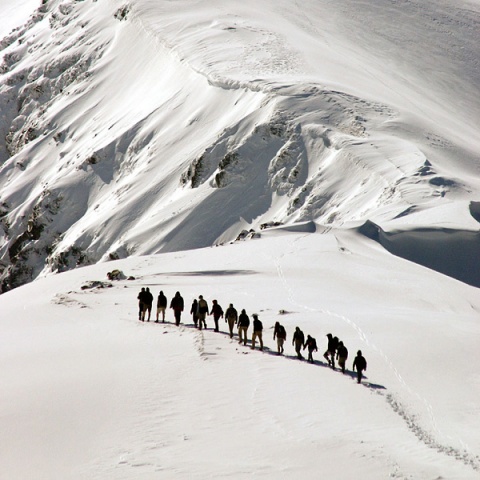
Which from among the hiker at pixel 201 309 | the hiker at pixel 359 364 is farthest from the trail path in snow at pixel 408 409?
the hiker at pixel 201 309

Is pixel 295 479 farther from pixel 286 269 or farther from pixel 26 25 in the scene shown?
pixel 26 25

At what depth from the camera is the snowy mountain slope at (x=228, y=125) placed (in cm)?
5069

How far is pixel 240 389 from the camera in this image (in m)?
16.0

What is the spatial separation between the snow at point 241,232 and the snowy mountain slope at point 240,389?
0.07m

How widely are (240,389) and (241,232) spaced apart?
3295cm

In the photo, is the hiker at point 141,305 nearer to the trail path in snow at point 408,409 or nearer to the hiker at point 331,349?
the trail path in snow at point 408,409

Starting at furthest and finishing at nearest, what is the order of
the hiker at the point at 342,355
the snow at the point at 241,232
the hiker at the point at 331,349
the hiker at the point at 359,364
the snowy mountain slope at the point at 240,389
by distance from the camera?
the hiker at the point at 331,349
the hiker at the point at 342,355
the hiker at the point at 359,364
the snow at the point at 241,232
the snowy mountain slope at the point at 240,389

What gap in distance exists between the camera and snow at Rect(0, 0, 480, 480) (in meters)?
13.6

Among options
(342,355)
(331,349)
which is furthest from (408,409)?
(331,349)

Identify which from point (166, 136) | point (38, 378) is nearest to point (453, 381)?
point (38, 378)

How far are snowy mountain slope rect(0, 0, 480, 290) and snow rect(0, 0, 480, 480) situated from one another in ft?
0.86

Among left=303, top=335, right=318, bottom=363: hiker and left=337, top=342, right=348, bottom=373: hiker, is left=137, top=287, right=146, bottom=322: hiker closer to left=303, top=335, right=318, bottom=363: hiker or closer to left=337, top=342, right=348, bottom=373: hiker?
left=303, top=335, right=318, bottom=363: hiker

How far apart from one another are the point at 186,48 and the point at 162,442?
68.3 metres

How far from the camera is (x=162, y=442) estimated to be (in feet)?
42.5
